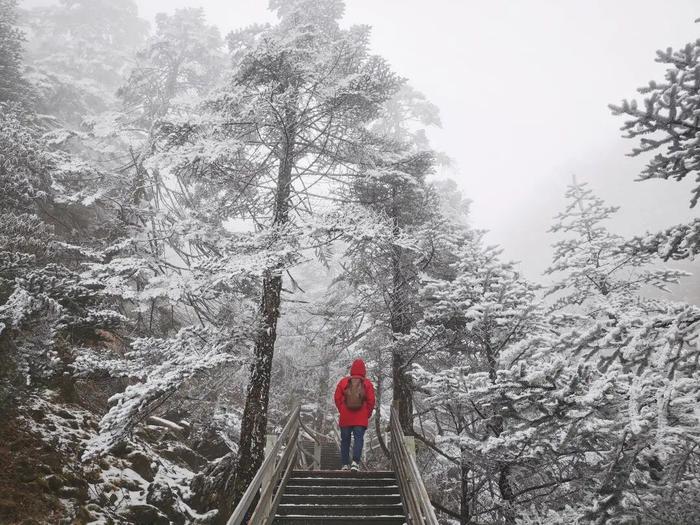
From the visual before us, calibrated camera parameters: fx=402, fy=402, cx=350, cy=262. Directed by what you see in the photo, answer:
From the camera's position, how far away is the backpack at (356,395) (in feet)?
26.3

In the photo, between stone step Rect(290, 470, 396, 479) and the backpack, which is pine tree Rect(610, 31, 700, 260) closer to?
the backpack

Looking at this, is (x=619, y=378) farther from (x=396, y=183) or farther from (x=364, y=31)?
(x=364, y=31)

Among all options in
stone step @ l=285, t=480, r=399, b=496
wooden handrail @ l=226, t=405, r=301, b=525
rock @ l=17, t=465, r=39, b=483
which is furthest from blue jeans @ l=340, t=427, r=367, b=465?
rock @ l=17, t=465, r=39, b=483

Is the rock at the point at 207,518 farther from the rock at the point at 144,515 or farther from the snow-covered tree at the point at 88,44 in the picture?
the snow-covered tree at the point at 88,44

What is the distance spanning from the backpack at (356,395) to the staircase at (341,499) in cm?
130

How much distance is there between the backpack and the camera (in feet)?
26.3

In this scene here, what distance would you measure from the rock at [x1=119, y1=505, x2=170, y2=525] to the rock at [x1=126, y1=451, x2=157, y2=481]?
1015 millimetres

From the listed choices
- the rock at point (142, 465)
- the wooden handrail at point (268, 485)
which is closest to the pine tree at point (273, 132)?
the wooden handrail at point (268, 485)

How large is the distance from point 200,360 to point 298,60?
21.5ft

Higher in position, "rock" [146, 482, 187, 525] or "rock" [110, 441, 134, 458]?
"rock" [110, 441, 134, 458]

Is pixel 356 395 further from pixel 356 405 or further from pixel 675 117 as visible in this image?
pixel 675 117

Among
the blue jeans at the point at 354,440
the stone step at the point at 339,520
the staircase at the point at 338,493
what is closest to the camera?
the staircase at the point at 338,493

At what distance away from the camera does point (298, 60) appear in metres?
8.81

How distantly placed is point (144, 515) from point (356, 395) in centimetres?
492
